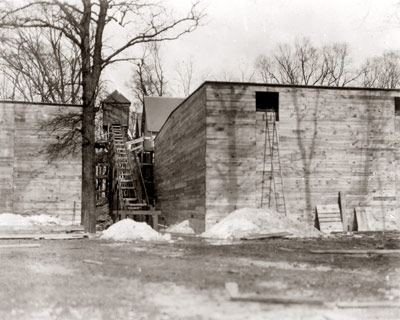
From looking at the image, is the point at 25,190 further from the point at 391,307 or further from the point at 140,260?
the point at 391,307

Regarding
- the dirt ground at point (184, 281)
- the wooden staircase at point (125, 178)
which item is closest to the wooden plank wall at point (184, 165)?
the wooden staircase at point (125, 178)

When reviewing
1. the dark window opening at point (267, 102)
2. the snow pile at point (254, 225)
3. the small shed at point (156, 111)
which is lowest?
the snow pile at point (254, 225)

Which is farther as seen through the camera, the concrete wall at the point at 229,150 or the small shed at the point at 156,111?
the small shed at the point at 156,111

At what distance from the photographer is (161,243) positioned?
12953 millimetres

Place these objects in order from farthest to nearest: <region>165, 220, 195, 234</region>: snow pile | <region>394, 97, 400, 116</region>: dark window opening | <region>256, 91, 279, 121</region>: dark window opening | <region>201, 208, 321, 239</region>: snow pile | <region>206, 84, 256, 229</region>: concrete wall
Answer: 1. <region>394, 97, 400, 116</region>: dark window opening
2. <region>165, 220, 195, 234</region>: snow pile
3. <region>256, 91, 279, 121</region>: dark window opening
4. <region>206, 84, 256, 229</region>: concrete wall
5. <region>201, 208, 321, 239</region>: snow pile

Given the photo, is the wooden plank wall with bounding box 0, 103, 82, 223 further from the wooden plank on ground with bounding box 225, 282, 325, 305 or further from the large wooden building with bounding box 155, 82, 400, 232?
the wooden plank on ground with bounding box 225, 282, 325, 305

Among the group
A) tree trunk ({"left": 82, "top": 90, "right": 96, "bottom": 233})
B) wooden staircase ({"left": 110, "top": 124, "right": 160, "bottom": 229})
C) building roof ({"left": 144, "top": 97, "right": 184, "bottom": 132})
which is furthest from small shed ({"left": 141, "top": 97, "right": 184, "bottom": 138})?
tree trunk ({"left": 82, "top": 90, "right": 96, "bottom": 233})

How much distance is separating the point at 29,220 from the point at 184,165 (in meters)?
6.13

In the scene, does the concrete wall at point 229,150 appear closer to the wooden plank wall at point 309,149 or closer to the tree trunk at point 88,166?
the wooden plank wall at point 309,149

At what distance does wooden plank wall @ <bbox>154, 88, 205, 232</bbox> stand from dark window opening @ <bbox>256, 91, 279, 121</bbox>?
6.52 feet

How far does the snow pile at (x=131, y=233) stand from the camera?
14430mm

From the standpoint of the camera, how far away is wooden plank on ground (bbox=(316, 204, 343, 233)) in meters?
16.4

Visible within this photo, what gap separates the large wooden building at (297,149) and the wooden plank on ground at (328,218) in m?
0.21

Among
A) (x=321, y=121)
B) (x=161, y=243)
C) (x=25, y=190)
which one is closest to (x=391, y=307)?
(x=161, y=243)
